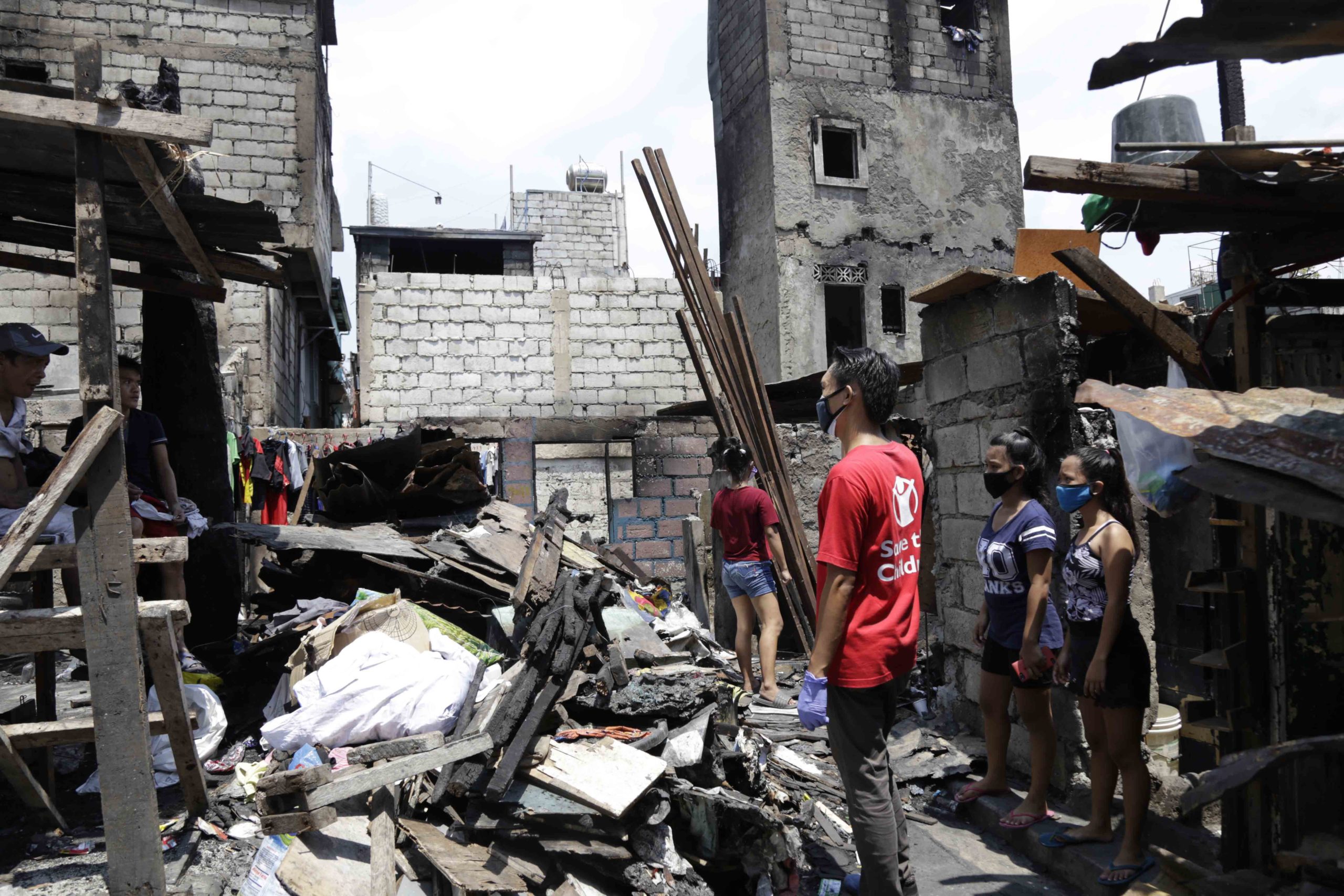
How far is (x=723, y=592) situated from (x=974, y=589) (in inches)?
141

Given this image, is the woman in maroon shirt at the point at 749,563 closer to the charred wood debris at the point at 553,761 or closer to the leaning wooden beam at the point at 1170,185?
the charred wood debris at the point at 553,761

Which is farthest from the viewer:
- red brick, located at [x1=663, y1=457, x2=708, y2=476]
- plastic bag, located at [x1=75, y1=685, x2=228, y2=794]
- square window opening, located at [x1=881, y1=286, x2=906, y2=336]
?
square window opening, located at [x1=881, y1=286, x2=906, y2=336]

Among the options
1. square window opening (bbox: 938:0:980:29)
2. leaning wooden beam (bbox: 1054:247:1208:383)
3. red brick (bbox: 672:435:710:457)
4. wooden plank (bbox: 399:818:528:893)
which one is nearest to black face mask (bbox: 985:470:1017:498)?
leaning wooden beam (bbox: 1054:247:1208:383)

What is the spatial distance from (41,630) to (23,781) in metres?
0.66

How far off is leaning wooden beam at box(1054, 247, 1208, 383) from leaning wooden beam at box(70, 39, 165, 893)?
3623 mm

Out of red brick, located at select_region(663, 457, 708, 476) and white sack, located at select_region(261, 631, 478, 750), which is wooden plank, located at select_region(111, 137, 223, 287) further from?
red brick, located at select_region(663, 457, 708, 476)

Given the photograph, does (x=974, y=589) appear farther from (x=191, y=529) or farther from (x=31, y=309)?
(x=31, y=309)

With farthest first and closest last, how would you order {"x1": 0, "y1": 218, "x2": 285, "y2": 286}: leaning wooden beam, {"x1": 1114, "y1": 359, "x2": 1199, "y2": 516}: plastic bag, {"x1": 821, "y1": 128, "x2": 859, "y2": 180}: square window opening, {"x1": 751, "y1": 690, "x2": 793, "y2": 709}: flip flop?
{"x1": 821, "y1": 128, "x2": 859, "y2": 180}: square window opening < {"x1": 751, "y1": 690, "x2": 793, "y2": 709}: flip flop < {"x1": 0, "y1": 218, "x2": 285, "y2": 286}: leaning wooden beam < {"x1": 1114, "y1": 359, "x2": 1199, "y2": 516}: plastic bag

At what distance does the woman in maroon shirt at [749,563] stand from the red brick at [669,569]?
16.4 feet

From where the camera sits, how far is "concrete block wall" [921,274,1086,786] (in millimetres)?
4504

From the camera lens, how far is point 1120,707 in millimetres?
3395

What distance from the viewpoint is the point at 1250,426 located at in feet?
7.84

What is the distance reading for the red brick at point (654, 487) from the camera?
452 inches

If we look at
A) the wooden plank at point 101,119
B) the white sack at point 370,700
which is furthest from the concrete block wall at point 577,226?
the wooden plank at point 101,119
